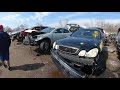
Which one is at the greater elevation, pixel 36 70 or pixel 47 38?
pixel 47 38

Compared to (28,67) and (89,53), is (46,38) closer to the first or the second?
(28,67)

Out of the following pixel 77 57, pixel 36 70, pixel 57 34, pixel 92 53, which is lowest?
pixel 36 70

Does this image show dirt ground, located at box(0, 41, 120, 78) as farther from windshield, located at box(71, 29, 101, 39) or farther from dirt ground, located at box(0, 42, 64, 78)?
windshield, located at box(71, 29, 101, 39)

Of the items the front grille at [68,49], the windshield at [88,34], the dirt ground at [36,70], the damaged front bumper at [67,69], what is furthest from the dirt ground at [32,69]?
the windshield at [88,34]

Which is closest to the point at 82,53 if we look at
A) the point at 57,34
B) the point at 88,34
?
the point at 88,34

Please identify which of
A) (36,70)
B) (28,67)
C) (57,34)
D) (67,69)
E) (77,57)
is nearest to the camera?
(67,69)

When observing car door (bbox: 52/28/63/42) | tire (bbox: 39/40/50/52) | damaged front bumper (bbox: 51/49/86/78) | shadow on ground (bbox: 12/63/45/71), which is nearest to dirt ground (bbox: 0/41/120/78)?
shadow on ground (bbox: 12/63/45/71)

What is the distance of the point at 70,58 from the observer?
4.80 m

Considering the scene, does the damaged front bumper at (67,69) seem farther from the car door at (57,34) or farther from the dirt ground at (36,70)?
the car door at (57,34)
